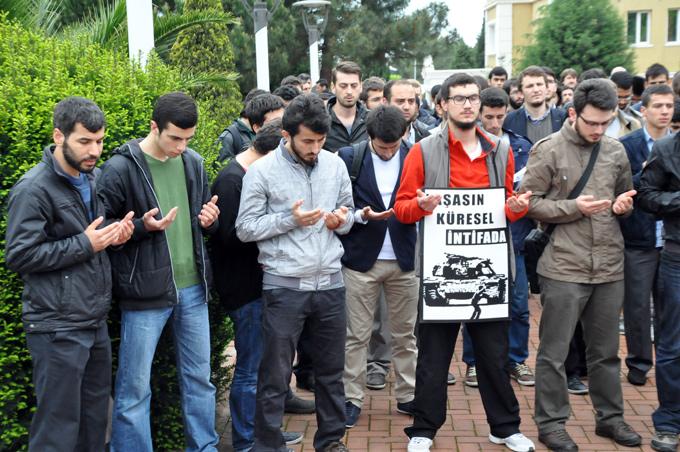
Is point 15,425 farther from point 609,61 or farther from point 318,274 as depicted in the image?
point 609,61

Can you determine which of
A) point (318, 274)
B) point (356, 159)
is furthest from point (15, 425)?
point (356, 159)

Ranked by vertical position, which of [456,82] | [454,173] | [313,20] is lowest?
[454,173]

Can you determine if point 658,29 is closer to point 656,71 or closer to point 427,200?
point 656,71

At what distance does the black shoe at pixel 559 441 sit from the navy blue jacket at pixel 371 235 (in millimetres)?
1396

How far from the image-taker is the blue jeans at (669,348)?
5074 millimetres

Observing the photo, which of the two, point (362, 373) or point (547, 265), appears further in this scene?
point (362, 373)

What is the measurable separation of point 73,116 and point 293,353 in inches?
73.7

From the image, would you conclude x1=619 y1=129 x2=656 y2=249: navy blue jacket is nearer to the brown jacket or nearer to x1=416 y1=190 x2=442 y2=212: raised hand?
the brown jacket

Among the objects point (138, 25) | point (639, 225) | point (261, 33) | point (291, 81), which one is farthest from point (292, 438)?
point (261, 33)

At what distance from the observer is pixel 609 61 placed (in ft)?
80.5

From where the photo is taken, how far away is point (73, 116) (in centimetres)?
377

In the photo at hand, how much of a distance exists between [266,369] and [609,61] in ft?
73.6

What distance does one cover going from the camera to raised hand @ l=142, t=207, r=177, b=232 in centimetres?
406

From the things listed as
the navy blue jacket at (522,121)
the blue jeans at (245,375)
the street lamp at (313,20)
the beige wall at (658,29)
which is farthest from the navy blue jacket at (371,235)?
the beige wall at (658,29)
